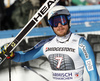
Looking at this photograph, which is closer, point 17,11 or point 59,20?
point 59,20

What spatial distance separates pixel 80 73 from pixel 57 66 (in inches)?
12.6

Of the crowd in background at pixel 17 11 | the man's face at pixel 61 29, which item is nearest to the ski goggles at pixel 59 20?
the man's face at pixel 61 29

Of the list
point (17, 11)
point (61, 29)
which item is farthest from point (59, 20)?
point (17, 11)

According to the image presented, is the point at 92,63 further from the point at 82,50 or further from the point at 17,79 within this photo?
the point at 17,79

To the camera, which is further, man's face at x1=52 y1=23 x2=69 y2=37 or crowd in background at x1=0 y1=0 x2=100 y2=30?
crowd in background at x1=0 y1=0 x2=100 y2=30

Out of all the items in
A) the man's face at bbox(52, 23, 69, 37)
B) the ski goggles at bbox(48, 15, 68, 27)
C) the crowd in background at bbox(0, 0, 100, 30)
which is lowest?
the man's face at bbox(52, 23, 69, 37)

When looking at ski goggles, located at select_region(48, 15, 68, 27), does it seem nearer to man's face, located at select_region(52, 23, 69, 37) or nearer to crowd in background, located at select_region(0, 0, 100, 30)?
man's face, located at select_region(52, 23, 69, 37)

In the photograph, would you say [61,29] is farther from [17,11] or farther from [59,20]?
[17,11]

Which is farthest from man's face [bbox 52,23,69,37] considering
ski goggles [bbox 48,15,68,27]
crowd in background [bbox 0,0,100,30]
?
crowd in background [bbox 0,0,100,30]

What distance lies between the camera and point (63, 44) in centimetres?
273

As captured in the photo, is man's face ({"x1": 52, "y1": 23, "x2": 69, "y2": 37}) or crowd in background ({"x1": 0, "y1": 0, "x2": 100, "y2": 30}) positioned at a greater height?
crowd in background ({"x1": 0, "y1": 0, "x2": 100, "y2": 30})

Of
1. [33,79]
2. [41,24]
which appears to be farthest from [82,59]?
[41,24]

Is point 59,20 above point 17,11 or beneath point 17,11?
beneath

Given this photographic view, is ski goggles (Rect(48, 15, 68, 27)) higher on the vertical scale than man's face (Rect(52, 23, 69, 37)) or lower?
higher
